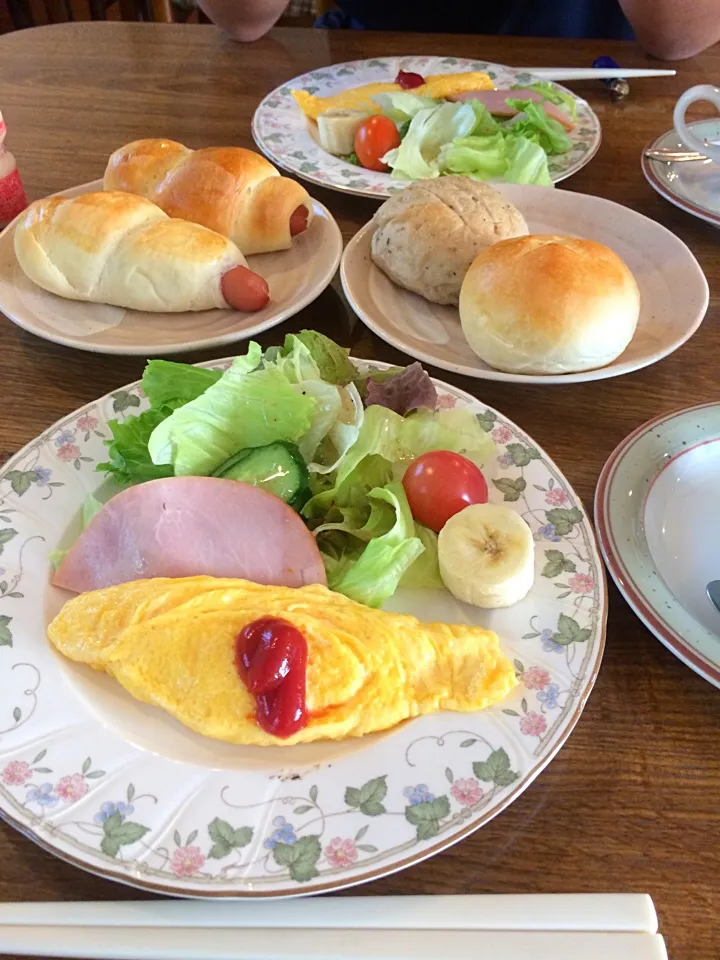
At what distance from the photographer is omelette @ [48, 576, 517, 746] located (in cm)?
81

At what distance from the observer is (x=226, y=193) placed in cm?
155

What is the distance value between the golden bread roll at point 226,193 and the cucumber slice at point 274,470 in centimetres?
67

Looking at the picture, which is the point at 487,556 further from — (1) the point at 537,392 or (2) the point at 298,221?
(2) the point at 298,221

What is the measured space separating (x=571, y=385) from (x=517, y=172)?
2.35 ft

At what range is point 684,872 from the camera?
728 mm

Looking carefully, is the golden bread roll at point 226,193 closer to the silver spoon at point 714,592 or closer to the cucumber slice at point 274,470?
the cucumber slice at point 274,470

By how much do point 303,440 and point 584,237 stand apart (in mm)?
896

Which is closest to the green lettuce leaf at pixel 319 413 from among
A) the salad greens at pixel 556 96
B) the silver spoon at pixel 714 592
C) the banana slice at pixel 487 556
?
the banana slice at pixel 487 556

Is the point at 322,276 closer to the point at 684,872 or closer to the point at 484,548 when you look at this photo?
the point at 484,548

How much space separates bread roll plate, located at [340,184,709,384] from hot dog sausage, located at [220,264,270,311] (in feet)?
0.54

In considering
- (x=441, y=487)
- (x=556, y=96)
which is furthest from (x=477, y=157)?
(x=441, y=487)

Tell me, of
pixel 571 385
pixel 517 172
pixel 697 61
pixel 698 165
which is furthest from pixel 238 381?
pixel 697 61

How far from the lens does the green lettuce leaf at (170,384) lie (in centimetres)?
113

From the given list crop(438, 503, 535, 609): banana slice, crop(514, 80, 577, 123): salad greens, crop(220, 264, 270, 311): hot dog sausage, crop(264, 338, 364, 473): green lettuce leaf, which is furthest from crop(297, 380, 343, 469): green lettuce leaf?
crop(514, 80, 577, 123): salad greens
